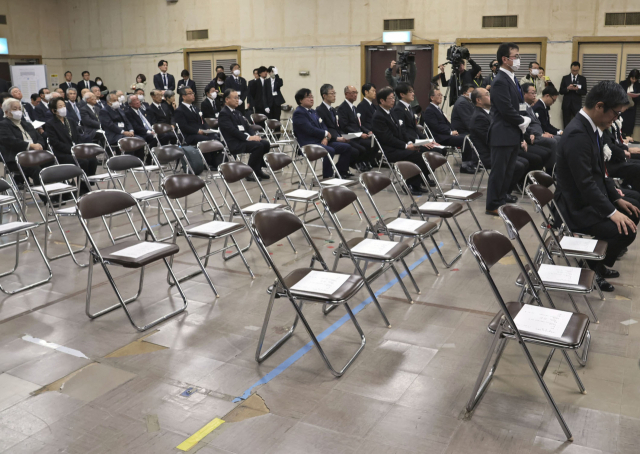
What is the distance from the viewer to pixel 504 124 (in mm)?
6414

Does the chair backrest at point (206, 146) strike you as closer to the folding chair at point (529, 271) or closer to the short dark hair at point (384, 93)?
the short dark hair at point (384, 93)

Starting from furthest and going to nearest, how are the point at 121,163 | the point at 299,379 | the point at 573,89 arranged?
the point at 573,89 → the point at 121,163 → the point at 299,379

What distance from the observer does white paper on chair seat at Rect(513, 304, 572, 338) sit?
2.68 metres

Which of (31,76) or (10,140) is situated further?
(31,76)

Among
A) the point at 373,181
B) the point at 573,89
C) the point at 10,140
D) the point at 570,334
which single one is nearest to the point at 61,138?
the point at 10,140

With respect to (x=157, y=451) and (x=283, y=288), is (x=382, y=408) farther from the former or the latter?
(x=157, y=451)

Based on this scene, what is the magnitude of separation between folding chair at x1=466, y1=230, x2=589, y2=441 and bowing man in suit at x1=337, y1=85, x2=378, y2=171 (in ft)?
20.8

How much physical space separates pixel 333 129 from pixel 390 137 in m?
1.54

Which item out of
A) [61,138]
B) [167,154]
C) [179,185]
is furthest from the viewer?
[61,138]

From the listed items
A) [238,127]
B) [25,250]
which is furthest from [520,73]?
[25,250]

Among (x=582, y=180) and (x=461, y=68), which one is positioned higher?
(x=461, y=68)

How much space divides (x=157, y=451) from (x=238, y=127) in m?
6.75

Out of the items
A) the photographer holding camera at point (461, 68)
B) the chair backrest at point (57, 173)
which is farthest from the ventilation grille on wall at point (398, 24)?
the chair backrest at point (57, 173)

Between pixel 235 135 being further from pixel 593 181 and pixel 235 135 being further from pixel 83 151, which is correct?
pixel 593 181
